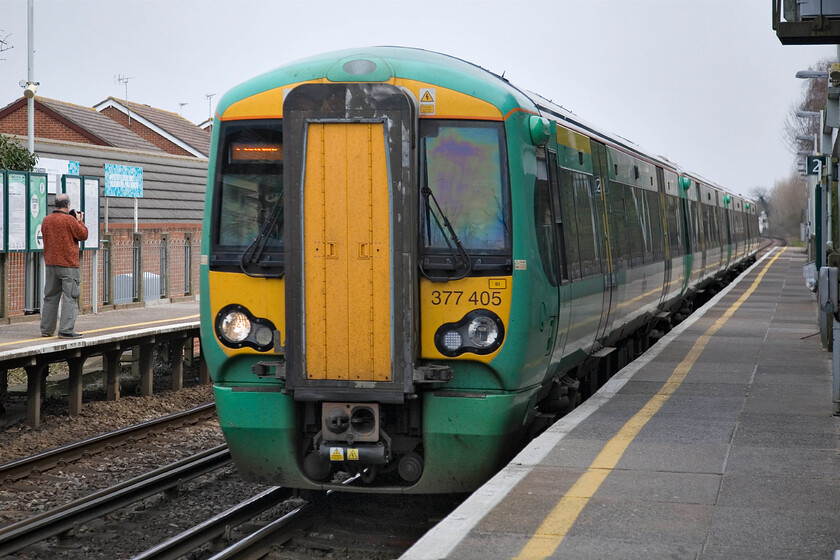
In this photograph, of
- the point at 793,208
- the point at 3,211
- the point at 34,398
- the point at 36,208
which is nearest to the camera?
the point at 34,398

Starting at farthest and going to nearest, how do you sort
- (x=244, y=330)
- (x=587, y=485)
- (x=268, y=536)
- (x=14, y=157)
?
(x=14, y=157)
(x=268, y=536)
(x=244, y=330)
(x=587, y=485)

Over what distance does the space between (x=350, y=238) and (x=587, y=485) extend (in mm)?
1934

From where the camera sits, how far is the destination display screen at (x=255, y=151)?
6824mm

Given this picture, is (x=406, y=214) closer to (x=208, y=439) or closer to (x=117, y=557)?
(x=117, y=557)

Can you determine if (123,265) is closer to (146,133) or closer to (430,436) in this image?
(430,436)

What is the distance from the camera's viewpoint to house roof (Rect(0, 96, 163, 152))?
3544 centimetres

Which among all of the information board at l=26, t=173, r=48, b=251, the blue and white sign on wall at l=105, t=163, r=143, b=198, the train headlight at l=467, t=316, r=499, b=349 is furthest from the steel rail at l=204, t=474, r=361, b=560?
the blue and white sign on wall at l=105, t=163, r=143, b=198

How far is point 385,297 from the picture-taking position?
6.50 metres

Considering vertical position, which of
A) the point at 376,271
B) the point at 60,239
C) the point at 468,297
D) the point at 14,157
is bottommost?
the point at 468,297

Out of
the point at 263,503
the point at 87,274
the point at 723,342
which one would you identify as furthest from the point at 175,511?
the point at 87,274

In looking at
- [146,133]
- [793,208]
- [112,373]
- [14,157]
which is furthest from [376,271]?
[793,208]

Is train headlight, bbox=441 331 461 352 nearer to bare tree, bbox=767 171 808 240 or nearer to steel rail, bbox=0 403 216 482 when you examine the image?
steel rail, bbox=0 403 216 482

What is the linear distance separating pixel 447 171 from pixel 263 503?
10.2 ft

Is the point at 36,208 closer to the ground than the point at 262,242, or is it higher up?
higher up
